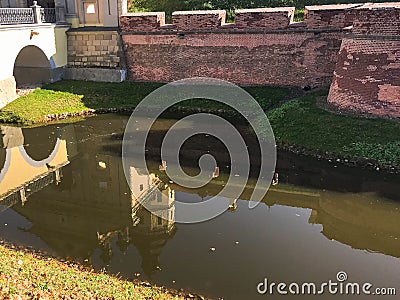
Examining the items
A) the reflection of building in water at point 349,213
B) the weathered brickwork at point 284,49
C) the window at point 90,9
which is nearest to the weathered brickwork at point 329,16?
the weathered brickwork at point 284,49

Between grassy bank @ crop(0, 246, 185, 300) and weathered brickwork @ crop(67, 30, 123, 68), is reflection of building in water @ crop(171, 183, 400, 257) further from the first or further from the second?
weathered brickwork @ crop(67, 30, 123, 68)

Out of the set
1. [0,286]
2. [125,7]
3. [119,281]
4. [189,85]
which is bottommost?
[119,281]

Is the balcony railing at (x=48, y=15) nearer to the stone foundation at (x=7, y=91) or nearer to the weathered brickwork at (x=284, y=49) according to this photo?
→ the weathered brickwork at (x=284, y=49)

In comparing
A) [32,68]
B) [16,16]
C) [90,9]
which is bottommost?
[32,68]

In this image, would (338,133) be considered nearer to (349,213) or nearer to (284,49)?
(349,213)

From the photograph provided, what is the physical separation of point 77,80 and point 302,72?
9572mm

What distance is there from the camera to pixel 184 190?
8.80 metres

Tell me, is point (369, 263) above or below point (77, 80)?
below

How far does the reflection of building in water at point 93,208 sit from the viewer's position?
683cm

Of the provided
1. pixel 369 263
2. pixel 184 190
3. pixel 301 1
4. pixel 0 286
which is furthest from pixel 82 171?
pixel 301 1

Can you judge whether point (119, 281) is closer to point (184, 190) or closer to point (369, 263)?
point (184, 190)

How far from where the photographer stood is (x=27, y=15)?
50.7ft

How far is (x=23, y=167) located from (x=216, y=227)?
5858 mm

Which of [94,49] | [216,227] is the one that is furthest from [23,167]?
[94,49]
